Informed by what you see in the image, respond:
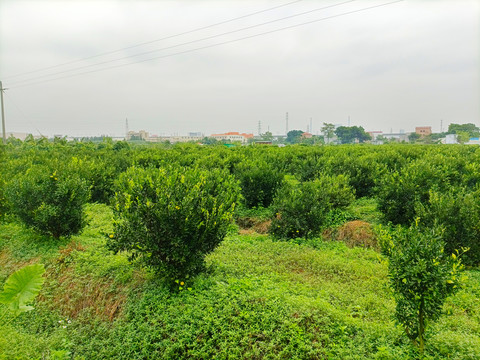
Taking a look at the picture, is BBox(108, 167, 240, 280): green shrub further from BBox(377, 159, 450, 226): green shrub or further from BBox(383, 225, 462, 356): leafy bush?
BBox(377, 159, 450, 226): green shrub

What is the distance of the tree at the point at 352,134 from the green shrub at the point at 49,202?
75533mm

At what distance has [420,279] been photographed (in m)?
3.28

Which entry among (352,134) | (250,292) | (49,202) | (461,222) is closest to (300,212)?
(461,222)

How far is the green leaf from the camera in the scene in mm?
3230

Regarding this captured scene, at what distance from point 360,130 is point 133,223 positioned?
257ft

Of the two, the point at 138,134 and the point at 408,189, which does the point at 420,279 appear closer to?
the point at 408,189

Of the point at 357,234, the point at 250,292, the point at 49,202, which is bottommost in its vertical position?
the point at 357,234

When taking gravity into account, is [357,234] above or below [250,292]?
below

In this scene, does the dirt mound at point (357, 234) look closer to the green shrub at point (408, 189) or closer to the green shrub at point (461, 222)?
the green shrub at point (408, 189)

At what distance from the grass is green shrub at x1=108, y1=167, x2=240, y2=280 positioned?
1.64ft

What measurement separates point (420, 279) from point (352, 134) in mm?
78298

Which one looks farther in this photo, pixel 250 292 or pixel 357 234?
pixel 357 234

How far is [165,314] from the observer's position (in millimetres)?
4508

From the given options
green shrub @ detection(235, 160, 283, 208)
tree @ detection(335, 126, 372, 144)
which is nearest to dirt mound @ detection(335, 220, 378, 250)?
green shrub @ detection(235, 160, 283, 208)
